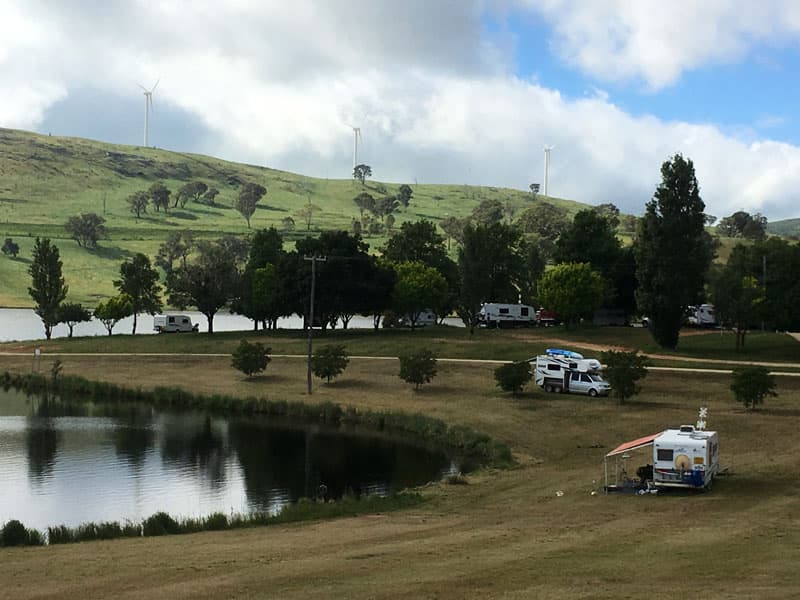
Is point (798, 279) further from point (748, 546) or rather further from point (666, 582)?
point (666, 582)

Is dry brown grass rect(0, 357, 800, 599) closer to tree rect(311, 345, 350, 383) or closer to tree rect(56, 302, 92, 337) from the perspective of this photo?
tree rect(311, 345, 350, 383)

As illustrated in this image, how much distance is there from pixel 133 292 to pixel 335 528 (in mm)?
100640

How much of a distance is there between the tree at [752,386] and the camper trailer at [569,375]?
10.1 metres

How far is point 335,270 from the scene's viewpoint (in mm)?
105750

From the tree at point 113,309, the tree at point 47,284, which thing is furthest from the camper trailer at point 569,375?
the tree at point 113,309

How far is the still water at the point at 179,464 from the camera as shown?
41500 millimetres

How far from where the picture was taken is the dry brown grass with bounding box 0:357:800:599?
71.5 ft

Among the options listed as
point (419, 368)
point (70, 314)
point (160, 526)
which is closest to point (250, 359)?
point (419, 368)

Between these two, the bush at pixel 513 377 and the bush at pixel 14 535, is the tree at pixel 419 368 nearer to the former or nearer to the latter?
the bush at pixel 513 377

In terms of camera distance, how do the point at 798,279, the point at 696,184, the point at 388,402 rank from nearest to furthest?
the point at 388,402, the point at 696,184, the point at 798,279

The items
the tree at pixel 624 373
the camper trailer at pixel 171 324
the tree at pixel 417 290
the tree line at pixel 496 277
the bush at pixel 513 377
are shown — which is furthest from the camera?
the camper trailer at pixel 171 324

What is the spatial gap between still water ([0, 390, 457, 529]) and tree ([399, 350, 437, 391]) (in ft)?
38.0

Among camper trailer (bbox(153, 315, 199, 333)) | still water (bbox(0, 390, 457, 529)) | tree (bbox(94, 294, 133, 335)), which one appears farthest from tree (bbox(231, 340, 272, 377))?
tree (bbox(94, 294, 133, 335))

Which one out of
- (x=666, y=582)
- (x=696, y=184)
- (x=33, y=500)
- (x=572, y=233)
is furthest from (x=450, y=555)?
(x=572, y=233)
